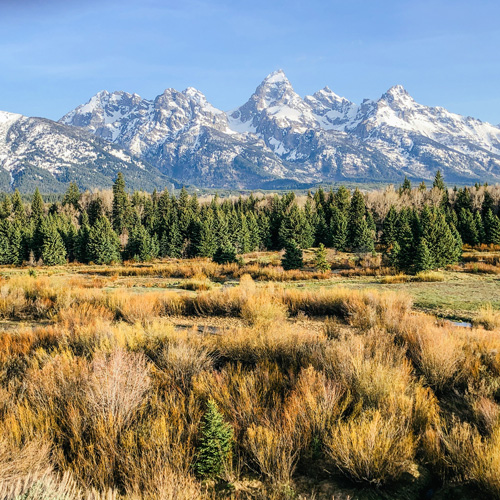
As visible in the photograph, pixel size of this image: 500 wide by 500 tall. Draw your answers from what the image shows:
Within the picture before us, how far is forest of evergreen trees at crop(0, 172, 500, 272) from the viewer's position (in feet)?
153

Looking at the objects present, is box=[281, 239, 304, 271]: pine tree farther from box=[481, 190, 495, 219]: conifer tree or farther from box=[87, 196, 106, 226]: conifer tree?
box=[87, 196, 106, 226]: conifer tree

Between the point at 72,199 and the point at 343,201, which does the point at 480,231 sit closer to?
the point at 343,201

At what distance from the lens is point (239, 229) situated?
6944 cm

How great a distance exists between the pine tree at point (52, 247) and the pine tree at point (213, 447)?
197 feet

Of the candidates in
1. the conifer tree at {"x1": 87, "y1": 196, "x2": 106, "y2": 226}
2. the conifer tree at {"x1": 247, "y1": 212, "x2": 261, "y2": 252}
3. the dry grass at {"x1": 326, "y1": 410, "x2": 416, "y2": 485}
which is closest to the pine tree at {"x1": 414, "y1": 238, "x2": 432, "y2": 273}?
the dry grass at {"x1": 326, "y1": 410, "x2": 416, "y2": 485}

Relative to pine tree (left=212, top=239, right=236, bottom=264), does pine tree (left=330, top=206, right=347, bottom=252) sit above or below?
above

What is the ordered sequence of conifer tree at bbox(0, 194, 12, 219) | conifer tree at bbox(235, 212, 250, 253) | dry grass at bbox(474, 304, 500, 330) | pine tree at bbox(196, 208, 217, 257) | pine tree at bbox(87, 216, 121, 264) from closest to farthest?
dry grass at bbox(474, 304, 500, 330) → pine tree at bbox(87, 216, 121, 264) → pine tree at bbox(196, 208, 217, 257) → conifer tree at bbox(235, 212, 250, 253) → conifer tree at bbox(0, 194, 12, 219)

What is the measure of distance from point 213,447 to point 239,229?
66.3 meters

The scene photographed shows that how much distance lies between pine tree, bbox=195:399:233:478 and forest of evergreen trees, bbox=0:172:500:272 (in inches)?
1240

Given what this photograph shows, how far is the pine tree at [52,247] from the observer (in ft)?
178

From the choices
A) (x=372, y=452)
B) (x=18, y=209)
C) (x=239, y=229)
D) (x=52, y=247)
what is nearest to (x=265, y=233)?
(x=239, y=229)

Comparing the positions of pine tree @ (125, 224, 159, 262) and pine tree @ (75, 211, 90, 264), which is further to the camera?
pine tree @ (125, 224, 159, 262)

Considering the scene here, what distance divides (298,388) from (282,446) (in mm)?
1016

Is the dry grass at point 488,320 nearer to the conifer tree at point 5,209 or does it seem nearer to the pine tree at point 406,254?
→ the pine tree at point 406,254
